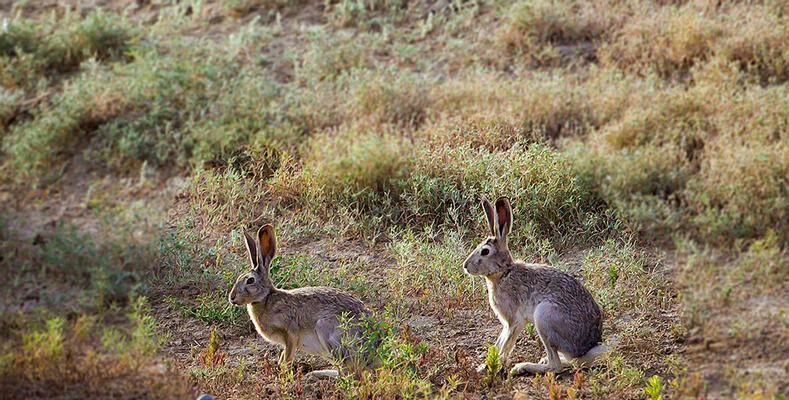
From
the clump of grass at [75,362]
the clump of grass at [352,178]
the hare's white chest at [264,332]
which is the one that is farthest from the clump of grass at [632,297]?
the clump of grass at [75,362]

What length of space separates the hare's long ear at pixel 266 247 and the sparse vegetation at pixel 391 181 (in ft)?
1.83

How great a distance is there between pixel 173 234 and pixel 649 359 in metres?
3.16

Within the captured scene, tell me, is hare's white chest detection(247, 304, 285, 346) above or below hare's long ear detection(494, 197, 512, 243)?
below

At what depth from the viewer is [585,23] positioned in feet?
34.5

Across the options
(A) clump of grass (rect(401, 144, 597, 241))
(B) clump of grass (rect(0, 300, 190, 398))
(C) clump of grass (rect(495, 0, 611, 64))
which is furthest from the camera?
(C) clump of grass (rect(495, 0, 611, 64))

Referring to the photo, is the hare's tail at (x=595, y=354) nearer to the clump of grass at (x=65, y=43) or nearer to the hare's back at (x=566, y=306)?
the hare's back at (x=566, y=306)

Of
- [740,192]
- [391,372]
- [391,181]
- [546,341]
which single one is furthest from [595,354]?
[391,181]

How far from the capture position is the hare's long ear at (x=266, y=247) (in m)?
5.98

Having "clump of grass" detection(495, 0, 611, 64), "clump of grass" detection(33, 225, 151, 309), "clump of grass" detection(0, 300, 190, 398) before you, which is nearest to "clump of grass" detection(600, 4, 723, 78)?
"clump of grass" detection(495, 0, 611, 64)

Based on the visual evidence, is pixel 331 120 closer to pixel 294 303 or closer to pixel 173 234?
pixel 173 234

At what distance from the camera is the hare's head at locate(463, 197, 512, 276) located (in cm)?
605

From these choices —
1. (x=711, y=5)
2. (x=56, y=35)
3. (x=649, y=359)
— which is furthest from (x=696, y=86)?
(x=56, y=35)

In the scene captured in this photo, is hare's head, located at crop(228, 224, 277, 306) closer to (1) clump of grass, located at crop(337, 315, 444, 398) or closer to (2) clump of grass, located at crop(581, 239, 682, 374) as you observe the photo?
(1) clump of grass, located at crop(337, 315, 444, 398)

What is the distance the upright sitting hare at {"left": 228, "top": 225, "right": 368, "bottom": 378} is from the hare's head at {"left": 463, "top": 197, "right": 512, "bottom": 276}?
64 cm
